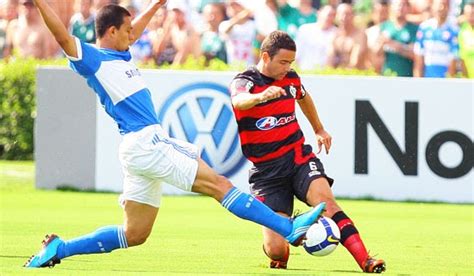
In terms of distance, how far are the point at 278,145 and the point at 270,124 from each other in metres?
0.19

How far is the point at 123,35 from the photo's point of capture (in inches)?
396

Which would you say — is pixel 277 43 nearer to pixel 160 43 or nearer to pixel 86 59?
pixel 86 59

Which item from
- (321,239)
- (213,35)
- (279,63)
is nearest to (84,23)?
(213,35)

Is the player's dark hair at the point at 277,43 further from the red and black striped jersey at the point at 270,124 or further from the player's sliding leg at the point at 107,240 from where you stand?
the player's sliding leg at the point at 107,240

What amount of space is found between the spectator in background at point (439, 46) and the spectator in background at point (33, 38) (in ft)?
20.2

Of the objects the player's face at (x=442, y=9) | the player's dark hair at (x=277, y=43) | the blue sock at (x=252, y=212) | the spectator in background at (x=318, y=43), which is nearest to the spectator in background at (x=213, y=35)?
the spectator in background at (x=318, y=43)

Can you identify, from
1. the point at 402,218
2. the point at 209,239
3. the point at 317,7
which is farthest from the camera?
the point at 317,7

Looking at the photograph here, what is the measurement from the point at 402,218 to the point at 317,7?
985cm

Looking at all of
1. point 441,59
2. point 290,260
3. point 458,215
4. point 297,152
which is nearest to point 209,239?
point 290,260

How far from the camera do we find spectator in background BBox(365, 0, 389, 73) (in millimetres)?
21359

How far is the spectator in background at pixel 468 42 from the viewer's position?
811 inches

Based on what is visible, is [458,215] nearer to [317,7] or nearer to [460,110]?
[460,110]

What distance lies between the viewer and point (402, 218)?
15.8 metres

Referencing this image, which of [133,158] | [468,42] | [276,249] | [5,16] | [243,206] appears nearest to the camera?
[243,206]
